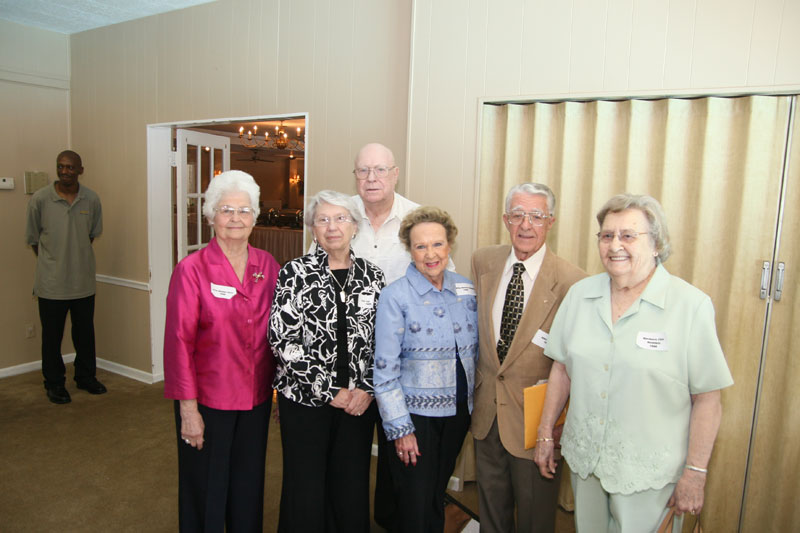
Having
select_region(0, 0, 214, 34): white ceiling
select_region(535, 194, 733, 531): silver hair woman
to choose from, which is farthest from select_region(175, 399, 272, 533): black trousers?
select_region(0, 0, 214, 34): white ceiling

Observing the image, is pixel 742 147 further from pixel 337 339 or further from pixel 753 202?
pixel 337 339

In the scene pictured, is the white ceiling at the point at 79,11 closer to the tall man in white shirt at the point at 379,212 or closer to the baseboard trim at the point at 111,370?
the tall man in white shirt at the point at 379,212

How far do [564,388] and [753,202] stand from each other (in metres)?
1.38

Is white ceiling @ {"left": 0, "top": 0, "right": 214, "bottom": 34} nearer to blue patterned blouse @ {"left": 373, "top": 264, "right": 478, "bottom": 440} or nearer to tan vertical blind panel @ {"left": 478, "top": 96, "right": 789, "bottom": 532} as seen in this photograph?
tan vertical blind panel @ {"left": 478, "top": 96, "right": 789, "bottom": 532}

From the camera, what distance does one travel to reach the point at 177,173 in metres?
4.82

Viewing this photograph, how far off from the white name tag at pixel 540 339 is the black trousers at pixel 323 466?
0.72 metres

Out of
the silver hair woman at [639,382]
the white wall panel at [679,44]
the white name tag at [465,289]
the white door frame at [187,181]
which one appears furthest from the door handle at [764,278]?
the white door frame at [187,181]

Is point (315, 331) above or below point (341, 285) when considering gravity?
below

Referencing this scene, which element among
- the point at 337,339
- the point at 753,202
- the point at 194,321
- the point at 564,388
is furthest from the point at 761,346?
the point at 194,321

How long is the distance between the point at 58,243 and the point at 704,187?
4.72m

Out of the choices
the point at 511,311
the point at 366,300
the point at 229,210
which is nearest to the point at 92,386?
the point at 229,210

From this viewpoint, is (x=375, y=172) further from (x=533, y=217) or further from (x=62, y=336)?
(x=62, y=336)

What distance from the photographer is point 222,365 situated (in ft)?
7.08

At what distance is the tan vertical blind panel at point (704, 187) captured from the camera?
7.98 ft
